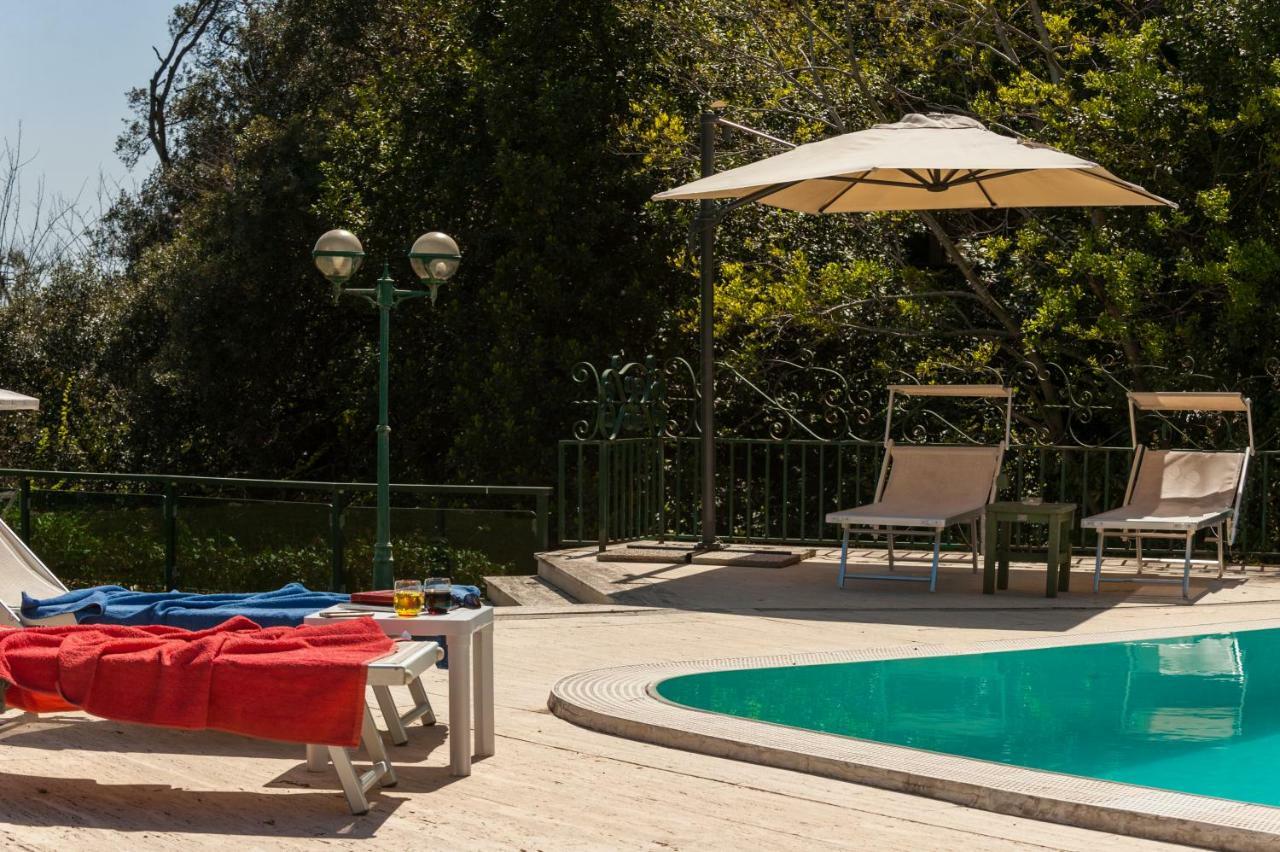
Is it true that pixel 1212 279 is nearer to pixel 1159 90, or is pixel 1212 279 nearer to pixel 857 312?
pixel 1159 90

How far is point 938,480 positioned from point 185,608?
17.0ft

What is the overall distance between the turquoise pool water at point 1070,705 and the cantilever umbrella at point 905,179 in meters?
2.71

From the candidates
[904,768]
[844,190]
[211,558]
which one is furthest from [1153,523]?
[211,558]

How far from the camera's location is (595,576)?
9.15 metres

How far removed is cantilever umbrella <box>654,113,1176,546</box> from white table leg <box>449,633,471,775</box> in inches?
162

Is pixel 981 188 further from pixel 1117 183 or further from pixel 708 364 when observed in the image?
pixel 708 364

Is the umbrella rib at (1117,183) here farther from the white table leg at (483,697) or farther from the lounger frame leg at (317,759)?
the lounger frame leg at (317,759)

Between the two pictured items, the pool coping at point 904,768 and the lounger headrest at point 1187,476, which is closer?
the pool coping at point 904,768

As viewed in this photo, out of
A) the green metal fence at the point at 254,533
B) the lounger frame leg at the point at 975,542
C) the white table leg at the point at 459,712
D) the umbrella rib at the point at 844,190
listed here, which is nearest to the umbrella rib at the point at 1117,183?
the umbrella rib at the point at 844,190

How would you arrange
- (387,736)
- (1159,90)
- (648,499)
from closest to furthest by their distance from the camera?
(387,736)
(648,499)
(1159,90)

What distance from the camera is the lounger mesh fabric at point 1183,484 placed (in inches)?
356

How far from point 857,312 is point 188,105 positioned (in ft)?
51.2

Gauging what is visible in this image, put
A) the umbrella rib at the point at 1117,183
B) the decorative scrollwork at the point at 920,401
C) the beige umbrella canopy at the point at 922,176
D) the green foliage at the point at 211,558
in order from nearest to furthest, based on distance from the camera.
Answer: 1. the beige umbrella canopy at the point at 922,176
2. the umbrella rib at the point at 1117,183
3. the green foliage at the point at 211,558
4. the decorative scrollwork at the point at 920,401

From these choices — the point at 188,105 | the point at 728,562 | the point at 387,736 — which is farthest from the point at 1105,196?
the point at 188,105
